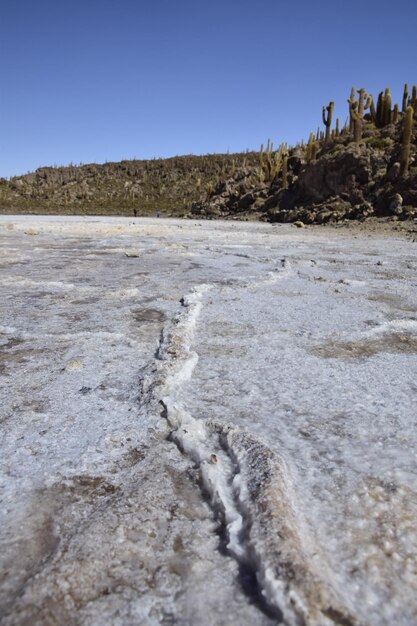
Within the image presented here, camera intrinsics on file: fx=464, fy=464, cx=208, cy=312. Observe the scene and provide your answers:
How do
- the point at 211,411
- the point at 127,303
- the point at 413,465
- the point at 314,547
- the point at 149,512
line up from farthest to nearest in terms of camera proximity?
the point at 127,303, the point at 211,411, the point at 413,465, the point at 149,512, the point at 314,547

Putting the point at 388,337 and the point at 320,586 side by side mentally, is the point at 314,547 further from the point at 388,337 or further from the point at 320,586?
the point at 388,337

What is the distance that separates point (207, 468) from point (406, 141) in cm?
1421

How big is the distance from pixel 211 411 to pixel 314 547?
64 centimetres

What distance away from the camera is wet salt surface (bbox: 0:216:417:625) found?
2.63ft

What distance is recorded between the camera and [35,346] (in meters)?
2.12

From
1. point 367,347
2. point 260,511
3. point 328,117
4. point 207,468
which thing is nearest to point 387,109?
point 328,117

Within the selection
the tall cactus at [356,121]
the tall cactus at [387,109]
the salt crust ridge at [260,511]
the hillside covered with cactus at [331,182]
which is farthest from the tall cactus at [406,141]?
the salt crust ridge at [260,511]

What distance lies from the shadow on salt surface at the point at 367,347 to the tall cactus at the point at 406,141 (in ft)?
41.3

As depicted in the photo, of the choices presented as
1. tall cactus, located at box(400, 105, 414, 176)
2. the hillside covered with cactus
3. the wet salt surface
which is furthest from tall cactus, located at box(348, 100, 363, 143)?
the wet salt surface

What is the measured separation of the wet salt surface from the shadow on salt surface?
15mm

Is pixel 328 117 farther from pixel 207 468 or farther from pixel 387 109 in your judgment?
pixel 207 468

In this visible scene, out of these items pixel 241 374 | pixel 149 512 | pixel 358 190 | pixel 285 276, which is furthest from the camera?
pixel 358 190

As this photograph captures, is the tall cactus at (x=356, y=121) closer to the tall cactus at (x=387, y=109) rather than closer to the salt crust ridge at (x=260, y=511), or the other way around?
the tall cactus at (x=387, y=109)

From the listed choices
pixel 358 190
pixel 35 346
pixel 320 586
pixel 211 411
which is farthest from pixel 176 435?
pixel 358 190
